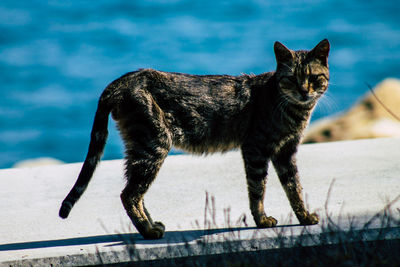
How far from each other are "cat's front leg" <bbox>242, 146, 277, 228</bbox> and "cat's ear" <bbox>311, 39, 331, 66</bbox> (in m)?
0.79

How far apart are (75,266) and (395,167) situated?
3.23 metres

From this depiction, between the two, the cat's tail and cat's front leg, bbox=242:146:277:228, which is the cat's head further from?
the cat's tail

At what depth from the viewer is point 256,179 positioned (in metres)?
4.06

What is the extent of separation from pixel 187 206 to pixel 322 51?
1.58 m

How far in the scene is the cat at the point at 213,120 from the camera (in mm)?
3904

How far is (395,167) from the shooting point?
5457mm

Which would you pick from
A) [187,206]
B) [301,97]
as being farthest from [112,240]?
[301,97]

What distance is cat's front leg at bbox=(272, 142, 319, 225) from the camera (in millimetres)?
4129

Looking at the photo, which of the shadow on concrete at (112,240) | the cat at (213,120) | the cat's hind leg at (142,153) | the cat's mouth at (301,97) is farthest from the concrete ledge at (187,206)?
the cat's mouth at (301,97)

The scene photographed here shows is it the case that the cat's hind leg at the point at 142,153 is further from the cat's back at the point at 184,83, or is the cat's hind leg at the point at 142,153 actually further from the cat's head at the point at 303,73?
the cat's head at the point at 303,73

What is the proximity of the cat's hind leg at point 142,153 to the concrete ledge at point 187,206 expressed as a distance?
0.36ft

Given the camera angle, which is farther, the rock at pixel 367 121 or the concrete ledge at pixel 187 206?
the rock at pixel 367 121

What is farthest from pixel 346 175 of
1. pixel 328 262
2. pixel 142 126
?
pixel 328 262

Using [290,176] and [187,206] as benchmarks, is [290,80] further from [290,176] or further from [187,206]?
[187,206]
